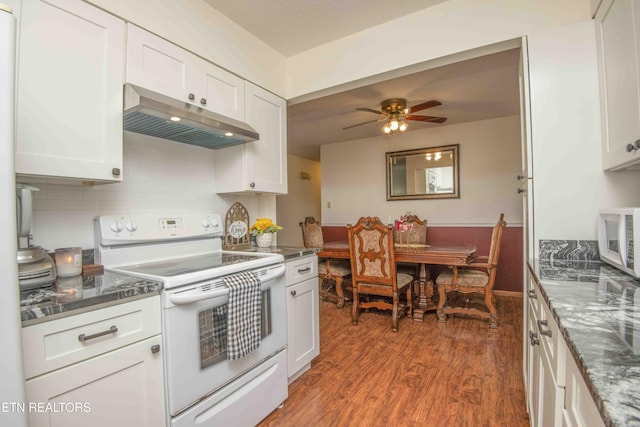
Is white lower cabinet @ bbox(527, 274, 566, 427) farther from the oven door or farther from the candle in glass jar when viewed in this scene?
the candle in glass jar

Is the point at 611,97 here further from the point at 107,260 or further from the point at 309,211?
the point at 309,211

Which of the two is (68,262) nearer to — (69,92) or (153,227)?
(153,227)

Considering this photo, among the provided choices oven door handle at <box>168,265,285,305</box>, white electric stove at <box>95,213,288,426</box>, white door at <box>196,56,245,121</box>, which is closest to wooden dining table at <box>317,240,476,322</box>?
white electric stove at <box>95,213,288,426</box>

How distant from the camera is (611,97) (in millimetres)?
1333

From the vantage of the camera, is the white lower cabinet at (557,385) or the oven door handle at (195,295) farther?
the oven door handle at (195,295)

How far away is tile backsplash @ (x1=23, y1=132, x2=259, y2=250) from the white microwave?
2.16 m

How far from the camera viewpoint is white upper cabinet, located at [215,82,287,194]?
2119 mm

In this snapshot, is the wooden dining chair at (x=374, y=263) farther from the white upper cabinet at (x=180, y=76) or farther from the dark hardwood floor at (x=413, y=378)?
the white upper cabinet at (x=180, y=76)

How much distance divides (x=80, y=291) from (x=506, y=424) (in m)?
2.05

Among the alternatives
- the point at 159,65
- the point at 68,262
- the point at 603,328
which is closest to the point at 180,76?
the point at 159,65

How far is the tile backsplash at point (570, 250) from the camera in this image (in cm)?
151

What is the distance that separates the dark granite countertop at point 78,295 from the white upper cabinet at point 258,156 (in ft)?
3.29

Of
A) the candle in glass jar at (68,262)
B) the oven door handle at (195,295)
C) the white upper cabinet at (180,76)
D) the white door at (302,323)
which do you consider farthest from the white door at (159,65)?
the white door at (302,323)

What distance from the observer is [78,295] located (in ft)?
3.43
